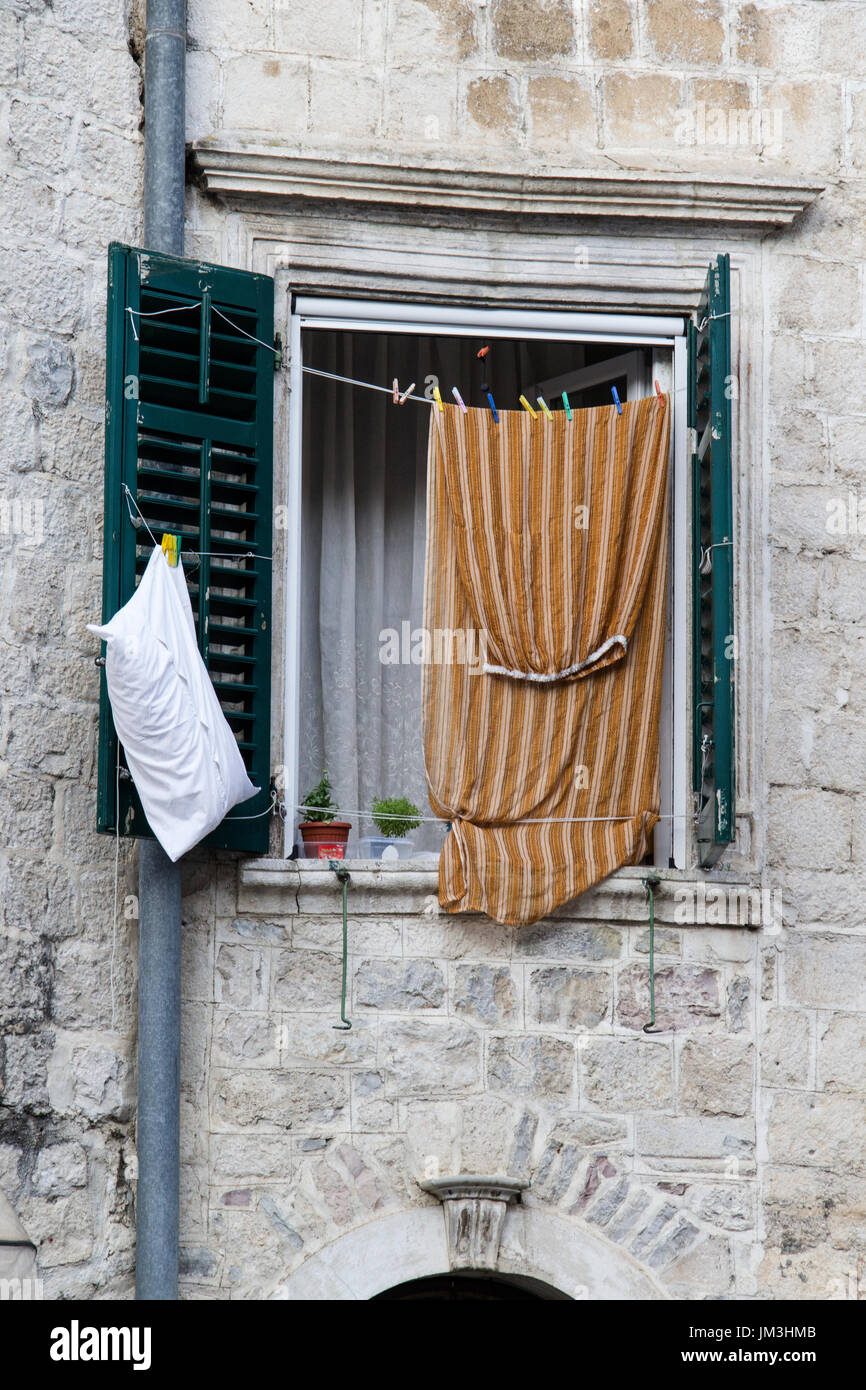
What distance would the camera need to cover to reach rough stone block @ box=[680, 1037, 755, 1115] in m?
6.54

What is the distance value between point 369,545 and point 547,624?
2.73 feet

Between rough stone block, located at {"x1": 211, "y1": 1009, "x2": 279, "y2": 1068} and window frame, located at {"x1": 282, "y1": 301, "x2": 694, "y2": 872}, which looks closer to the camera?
rough stone block, located at {"x1": 211, "y1": 1009, "x2": 279, "y2": 1068}

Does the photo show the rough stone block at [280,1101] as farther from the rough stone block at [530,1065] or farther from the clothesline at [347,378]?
the clothesline at [347,378]

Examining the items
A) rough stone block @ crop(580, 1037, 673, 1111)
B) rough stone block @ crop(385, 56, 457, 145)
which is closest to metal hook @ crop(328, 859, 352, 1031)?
rough stone block @ crop(580, 1037, 673, 1111)

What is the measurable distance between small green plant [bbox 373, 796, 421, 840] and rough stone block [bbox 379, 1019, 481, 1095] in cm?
64

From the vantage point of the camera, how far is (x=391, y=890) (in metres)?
6.55

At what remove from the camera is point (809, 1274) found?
21.2 feet

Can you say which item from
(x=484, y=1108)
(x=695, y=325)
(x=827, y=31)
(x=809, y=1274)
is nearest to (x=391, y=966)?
(x=484, y=1108)

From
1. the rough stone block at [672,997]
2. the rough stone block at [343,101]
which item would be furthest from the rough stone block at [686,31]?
the rough stone block at [672,997]

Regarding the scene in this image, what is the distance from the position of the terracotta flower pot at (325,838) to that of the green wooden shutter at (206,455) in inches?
7.4

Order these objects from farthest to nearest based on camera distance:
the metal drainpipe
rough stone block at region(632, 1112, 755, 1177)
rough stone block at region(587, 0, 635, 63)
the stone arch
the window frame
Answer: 1. rough stone block at region(587, 0, 635, 63)
2. the window frame
3. rough stone block at region(632, 1112, 755, 1177)
4. the stone arch
5. the metal drainpipe

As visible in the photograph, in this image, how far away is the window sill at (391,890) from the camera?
6516 mm

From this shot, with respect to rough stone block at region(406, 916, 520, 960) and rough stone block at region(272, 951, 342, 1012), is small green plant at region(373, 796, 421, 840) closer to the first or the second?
A: rough stone block at region(406, 916, 520, 960)

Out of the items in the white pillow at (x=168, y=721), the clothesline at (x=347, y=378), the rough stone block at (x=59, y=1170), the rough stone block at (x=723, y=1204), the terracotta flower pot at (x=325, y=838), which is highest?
the clothesline at (x=347, y=378)
